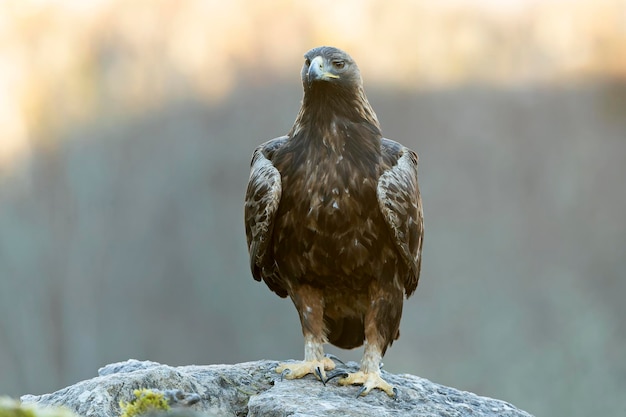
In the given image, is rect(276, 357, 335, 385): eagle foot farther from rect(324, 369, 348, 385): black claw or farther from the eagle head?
the eagle head

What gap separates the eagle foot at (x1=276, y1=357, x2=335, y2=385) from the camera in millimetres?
3982

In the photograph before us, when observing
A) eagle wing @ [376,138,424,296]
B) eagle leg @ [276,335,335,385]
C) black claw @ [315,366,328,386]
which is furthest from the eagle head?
black claw @ [315,366,328,386]

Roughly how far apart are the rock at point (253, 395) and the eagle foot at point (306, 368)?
1.2 inches

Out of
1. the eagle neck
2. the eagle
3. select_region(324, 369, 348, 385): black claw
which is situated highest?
the eagle neck

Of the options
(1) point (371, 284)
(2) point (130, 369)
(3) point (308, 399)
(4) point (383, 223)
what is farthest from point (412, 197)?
(2) point (130, 369)

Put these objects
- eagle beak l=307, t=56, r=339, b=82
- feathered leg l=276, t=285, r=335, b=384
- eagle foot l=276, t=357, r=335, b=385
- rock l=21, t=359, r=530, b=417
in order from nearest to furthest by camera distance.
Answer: rock l=21, t=359, r=530, b=417 → eagle beak l=307, t=56, r=339, b=82 → eagle foot l=276, t=357, r=335, b=385 → feathered leg l=276, t=285, r=335, b=384

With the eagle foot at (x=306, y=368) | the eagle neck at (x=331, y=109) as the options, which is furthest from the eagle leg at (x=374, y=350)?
the eagle neck at (x=331, y=109)

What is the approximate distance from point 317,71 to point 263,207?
69cm

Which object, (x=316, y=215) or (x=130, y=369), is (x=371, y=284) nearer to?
(x=316, y=215)

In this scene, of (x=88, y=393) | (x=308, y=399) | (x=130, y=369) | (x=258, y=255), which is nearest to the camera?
(x=88, y=393)

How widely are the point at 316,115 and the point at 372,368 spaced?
1.24 meters

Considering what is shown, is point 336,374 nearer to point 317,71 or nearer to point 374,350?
point 374,350

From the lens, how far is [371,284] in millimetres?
4098

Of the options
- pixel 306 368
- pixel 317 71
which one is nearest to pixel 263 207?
pixel 317 71
